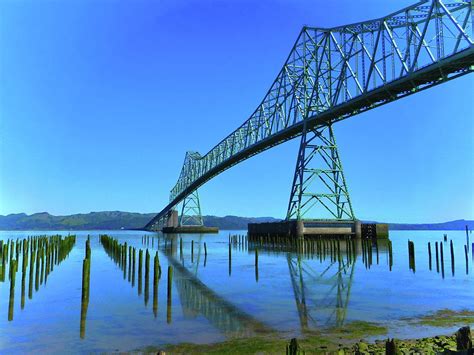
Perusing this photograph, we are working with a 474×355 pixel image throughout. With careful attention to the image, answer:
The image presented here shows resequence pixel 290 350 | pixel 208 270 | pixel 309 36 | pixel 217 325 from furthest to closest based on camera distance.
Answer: pixel 309 36, pixel 208 270, pixel 217 325, pixel 290 350

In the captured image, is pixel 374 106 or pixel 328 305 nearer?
pixel 328 305

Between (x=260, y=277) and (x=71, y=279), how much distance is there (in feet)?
31.1

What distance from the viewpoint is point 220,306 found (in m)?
14.4

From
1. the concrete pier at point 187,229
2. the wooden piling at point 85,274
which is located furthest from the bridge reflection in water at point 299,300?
the concrete pier at point 187,229

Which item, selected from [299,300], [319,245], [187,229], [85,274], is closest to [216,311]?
[299,300]

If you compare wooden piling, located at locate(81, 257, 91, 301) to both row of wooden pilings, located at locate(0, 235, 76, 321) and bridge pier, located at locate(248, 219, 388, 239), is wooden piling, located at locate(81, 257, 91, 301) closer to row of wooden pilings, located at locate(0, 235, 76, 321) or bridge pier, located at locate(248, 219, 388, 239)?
row of wooden pilings, located at locate(0, 235, 76, 321)

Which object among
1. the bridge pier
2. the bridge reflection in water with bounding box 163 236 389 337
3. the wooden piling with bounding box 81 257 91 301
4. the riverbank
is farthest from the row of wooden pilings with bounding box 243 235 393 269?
the wooden piling with bounding box 81 257 91 301

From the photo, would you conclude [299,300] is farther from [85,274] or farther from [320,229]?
[320,229]

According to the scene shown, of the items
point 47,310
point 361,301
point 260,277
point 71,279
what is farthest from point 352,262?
point 47,310

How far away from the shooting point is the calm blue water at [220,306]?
1066cm

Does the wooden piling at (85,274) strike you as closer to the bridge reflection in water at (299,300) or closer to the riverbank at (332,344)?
the bridge reflection in water at (299,300)

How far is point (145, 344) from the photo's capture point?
9.87 meters

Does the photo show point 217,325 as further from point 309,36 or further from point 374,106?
point 309,36

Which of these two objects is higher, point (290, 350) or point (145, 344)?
point (290, 350)
